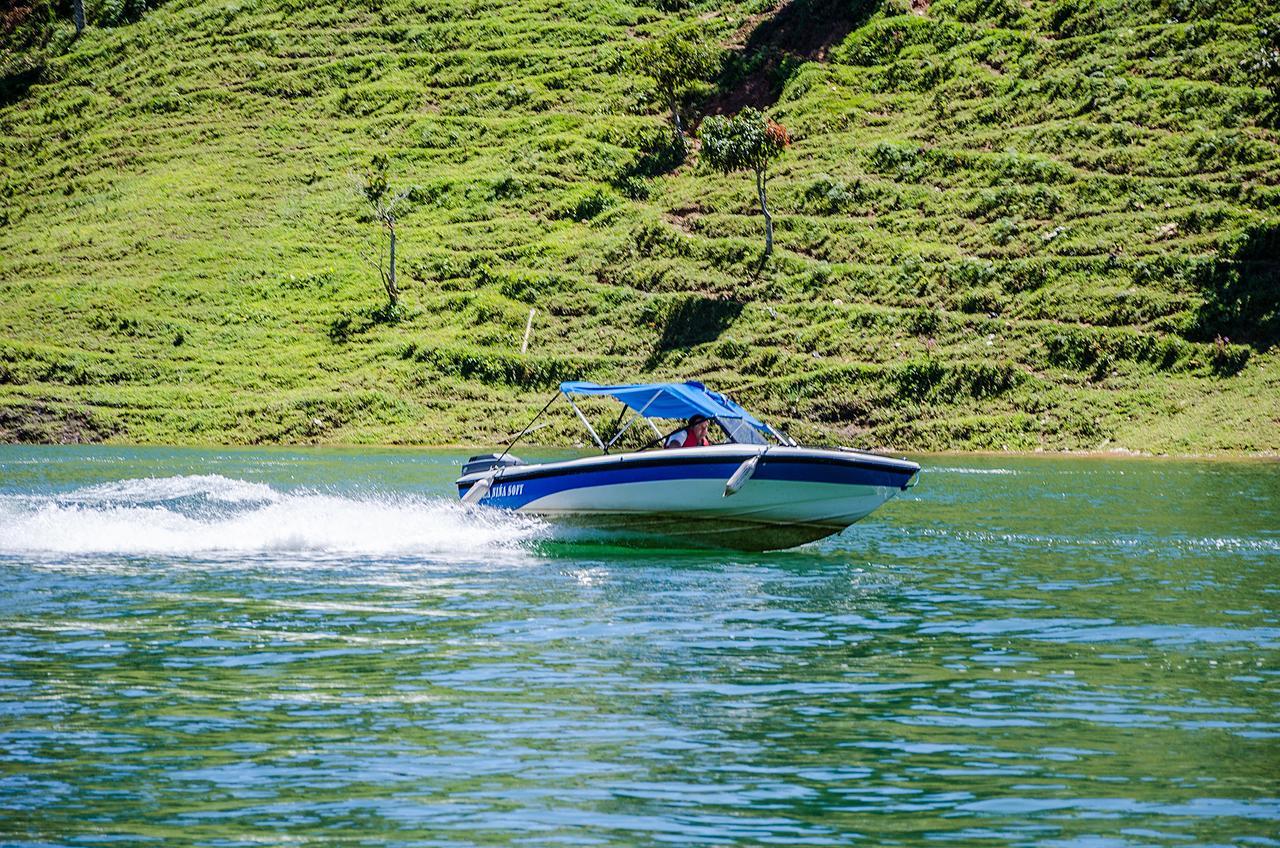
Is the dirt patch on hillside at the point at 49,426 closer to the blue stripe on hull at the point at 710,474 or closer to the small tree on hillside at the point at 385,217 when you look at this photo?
the small tree on hillside at the point at 385,217

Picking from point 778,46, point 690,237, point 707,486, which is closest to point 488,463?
point 707,486

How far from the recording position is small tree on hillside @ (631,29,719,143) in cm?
8706

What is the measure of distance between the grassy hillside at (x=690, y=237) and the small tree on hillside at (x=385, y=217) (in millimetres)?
1325

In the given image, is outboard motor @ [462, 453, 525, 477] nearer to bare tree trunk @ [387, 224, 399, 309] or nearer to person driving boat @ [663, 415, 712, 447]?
person driving boat @ [663, 415, 712, 447]

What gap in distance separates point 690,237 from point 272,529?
5278cm

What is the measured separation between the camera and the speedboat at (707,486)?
24297 millimetres

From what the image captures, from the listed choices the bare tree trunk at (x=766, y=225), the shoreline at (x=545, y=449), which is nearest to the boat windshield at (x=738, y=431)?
the shoreline at (x=545, y=449)

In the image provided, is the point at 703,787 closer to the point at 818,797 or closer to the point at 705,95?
the point at 818,797

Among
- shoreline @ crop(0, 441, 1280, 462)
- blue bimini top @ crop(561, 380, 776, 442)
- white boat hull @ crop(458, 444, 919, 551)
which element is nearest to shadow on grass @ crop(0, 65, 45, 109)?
shoreline @ crop(0, 441, 1280, 462)

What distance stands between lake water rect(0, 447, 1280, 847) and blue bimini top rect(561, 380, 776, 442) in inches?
98.8

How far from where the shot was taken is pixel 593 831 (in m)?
9.52

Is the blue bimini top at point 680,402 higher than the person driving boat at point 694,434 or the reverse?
higher

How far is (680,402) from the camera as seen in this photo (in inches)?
1024

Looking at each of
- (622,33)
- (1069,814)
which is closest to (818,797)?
(1069,814)
